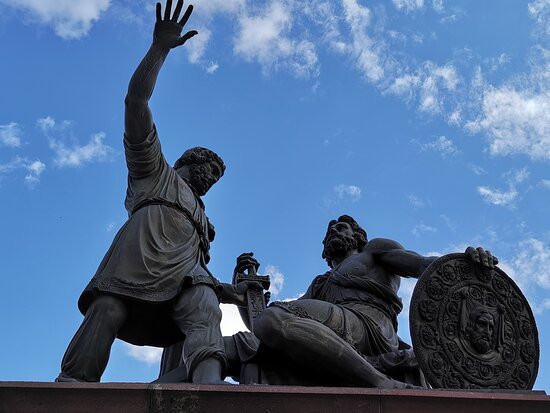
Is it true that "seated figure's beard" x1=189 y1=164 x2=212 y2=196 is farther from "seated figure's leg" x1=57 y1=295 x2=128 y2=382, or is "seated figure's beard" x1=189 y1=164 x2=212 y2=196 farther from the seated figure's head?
the seated figure's head

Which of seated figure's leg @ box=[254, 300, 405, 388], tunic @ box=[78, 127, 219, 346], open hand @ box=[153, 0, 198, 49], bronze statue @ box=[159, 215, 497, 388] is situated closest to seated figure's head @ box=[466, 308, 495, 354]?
bronze statue @ box=[159, 215, 497, 388]

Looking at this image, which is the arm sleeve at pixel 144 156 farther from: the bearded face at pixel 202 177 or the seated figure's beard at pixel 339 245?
the seated figure's beard at pixel 339 245

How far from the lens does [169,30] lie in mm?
9570

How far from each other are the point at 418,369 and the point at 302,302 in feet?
4.15

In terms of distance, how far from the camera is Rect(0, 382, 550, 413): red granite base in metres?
6.94

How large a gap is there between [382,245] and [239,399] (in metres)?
3.25

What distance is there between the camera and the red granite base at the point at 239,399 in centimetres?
694

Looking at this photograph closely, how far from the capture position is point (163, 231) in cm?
913

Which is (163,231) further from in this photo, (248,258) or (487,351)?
(487,351)

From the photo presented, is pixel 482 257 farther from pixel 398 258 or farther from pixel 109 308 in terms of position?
pixel 109 308

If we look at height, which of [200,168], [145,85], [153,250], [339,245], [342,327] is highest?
[145,85]

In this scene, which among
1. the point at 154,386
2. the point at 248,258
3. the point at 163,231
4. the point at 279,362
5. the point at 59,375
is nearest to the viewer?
the point at 154,386

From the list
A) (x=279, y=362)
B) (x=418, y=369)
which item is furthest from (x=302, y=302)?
(x=418, y=369)

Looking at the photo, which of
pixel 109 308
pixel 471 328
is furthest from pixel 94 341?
pixel 471 328
